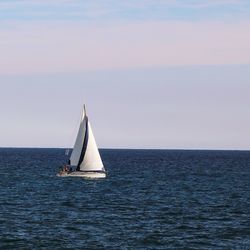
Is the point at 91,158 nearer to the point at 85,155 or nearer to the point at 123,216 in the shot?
the point at 85,155

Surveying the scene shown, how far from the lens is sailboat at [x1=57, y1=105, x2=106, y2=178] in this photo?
114 meters

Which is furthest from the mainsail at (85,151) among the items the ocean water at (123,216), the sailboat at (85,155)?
the ocean water at (123,216)

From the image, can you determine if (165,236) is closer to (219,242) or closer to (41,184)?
(219,242)

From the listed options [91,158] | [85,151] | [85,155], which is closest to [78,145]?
[85,151]

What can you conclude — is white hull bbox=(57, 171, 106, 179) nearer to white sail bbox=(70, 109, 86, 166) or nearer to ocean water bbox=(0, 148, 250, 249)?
white sail bbox=(70, 109, 86, 166)

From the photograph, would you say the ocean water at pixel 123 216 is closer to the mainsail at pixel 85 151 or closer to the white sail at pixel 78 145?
the mainsail at pixel 85 151

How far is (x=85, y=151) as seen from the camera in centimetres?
11438

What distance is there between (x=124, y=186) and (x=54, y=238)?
5312 centimetres

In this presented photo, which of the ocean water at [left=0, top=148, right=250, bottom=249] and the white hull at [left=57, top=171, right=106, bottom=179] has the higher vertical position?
the white hull at [left=57, top=171, right=106, bottom=179]

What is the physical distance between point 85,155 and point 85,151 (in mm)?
665

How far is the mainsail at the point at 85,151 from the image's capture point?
114250 millimetres

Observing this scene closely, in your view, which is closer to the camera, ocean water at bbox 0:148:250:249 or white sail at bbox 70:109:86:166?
ocean water at bbox 0:148:250:249

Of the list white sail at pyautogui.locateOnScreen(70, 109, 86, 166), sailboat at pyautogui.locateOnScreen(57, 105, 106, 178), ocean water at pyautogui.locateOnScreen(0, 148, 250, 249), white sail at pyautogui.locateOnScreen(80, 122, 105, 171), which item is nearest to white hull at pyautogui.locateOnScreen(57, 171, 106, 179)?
sailboat at pyautogui.locateOnScreen(57, 105, 106, 178)

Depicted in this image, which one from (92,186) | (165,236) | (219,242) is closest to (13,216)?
(165,236)
